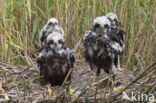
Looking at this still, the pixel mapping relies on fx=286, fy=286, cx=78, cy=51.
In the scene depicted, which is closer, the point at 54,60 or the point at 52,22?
the point at 54,60

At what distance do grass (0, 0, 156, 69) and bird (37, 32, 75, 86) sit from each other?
2.01 ft

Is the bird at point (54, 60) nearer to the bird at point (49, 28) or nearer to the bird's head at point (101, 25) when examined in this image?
the bird's head at point (101, 25)

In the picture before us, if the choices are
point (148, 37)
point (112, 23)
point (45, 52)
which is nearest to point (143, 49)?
point (148, 37)

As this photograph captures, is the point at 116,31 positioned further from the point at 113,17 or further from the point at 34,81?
the point at 34,81

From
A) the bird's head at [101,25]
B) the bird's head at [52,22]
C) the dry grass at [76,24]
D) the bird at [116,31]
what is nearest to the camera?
the bird's head at [101,25]

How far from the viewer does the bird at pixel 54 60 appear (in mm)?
3770

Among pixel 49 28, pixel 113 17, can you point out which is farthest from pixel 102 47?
pixel 49 28

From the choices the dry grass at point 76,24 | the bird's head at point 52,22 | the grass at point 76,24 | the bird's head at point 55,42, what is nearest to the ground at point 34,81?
the dry grass at point 76,24

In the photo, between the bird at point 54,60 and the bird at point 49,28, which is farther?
the bird at point 49,28

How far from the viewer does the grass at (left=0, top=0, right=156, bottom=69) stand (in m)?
4.29

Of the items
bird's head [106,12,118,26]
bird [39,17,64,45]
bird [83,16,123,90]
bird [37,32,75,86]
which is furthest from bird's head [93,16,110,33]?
bird [39,17,64,45]

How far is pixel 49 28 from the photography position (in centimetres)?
498

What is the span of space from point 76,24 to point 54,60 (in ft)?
3.96

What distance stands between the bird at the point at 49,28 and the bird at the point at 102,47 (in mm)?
1030
